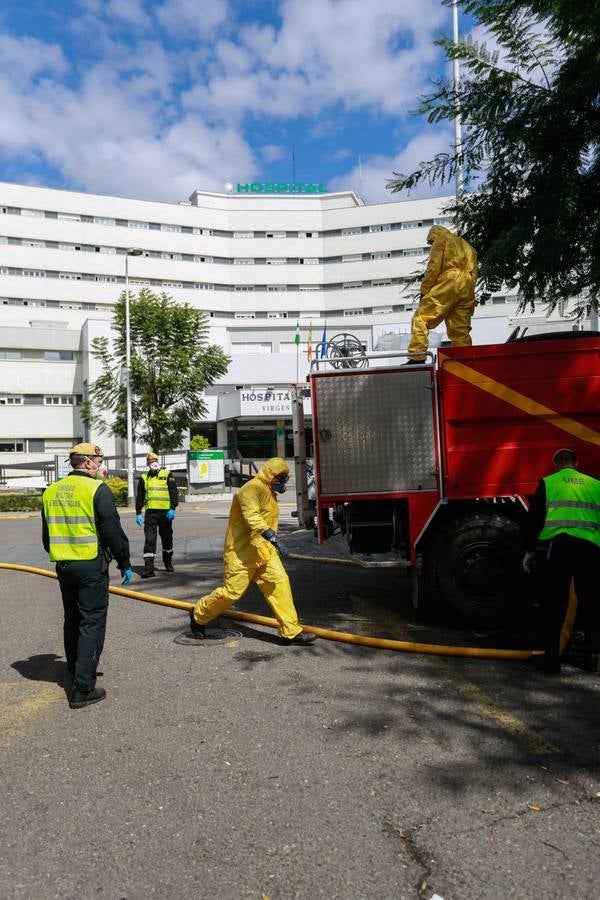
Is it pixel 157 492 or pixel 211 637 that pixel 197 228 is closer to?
pixel 157 492

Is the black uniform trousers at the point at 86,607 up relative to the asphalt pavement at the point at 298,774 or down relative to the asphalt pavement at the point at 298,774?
up

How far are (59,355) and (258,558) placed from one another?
4492cm

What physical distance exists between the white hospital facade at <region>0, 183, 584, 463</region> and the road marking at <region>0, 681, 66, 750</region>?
34.1m

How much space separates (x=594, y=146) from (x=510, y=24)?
1.45 metres

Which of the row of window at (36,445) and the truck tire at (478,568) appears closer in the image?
the truck tire at (478,568)

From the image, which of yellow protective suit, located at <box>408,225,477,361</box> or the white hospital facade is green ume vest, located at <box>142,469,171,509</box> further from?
the white hospital facade

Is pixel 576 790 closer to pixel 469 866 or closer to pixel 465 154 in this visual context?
pixel 469 866

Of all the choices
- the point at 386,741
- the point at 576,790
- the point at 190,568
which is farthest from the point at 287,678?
the point at 190,568

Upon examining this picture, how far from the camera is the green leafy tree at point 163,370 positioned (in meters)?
32.2

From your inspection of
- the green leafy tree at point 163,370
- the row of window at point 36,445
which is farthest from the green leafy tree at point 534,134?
the row of window at point 36,445

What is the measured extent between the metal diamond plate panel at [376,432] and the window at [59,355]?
4444 centimetres

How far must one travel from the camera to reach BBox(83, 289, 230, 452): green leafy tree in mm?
32219

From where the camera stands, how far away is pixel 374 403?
6160 millimetres

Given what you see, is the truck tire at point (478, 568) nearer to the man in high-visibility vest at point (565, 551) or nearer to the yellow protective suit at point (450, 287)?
the man in high-visibility vest at point (565, 551)
